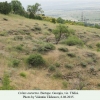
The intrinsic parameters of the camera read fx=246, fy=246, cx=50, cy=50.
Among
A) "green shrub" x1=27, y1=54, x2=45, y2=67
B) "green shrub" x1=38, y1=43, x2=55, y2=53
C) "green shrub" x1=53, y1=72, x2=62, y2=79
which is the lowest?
"green shrub" x1=53, y1=72, x2=62, y2=79

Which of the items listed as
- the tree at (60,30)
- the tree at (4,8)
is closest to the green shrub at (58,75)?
the tree at (60,30)

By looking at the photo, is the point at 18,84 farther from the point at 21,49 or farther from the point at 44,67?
the point at 21,49

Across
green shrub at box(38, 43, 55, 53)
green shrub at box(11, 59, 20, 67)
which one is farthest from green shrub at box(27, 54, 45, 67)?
green shrub at box(38, 43, 55, 53)

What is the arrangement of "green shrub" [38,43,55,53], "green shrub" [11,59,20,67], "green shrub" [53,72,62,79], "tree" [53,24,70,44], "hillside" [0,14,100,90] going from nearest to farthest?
"hillside" [0,14,100,90] < "green shrub" [53,72,62,79] < "green shrub" [11,59,20,67] < "green shrub" [38,43,55,53] < "tree" [53,24,70,44]

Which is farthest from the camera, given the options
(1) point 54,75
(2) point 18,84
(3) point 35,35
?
(3) point 35,35

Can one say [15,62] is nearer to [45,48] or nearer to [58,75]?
[58,75]

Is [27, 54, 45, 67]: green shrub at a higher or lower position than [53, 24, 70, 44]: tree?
lower

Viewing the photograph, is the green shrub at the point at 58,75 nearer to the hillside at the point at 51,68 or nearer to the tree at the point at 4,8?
the hillside at the point at 51,68

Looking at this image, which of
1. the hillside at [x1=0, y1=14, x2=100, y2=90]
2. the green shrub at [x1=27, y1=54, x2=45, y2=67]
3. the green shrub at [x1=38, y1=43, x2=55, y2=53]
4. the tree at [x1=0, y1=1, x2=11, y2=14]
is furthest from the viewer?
the tree at [x1=0, y1=1, x2=11, y2=14]

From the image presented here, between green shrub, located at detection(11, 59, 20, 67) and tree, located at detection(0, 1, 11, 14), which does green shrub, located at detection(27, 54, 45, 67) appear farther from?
tree, located at detection(0, 1, 11, 14)

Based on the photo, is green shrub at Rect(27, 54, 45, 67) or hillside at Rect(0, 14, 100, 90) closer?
hillside at Rect(0, 14, 100, 90)

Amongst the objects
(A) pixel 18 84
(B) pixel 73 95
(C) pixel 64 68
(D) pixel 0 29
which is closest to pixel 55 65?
(C) pixel 64 68
